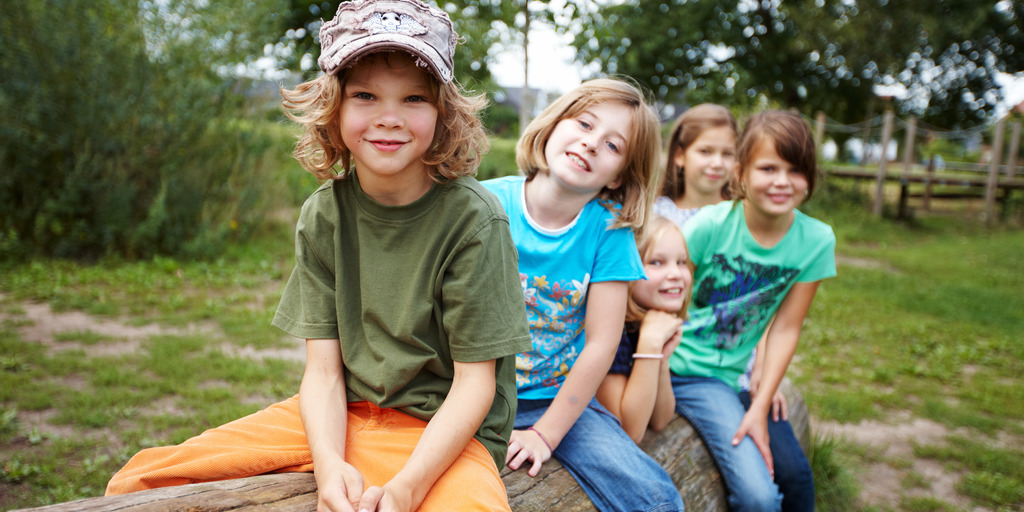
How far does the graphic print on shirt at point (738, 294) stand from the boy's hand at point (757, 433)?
1.04ft

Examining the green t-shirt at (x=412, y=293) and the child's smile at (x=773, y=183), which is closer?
the green t-shirt at (x=412, y=293)

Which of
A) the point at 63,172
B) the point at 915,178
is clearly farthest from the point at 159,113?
the point at 915,178

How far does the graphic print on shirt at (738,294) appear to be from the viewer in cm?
280

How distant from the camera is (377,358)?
172 cm

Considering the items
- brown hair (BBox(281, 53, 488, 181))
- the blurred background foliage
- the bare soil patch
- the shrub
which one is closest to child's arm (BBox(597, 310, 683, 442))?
brown hair (BBox(281, 53, 488, 181))

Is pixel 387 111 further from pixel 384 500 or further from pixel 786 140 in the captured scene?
pixel 786 140

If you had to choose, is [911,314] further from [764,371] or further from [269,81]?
[269,81]

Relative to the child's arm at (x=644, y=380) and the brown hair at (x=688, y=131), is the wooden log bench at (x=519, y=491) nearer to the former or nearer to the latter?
the child's arm at (x=644, y=380)

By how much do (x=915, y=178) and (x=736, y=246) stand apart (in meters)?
14.2

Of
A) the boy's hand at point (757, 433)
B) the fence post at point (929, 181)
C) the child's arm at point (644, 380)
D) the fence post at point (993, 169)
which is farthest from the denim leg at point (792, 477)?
the fence post at point (929, 181)

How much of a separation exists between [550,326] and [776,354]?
1.16 meters

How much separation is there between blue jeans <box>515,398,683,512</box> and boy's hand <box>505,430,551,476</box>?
10 centimetres

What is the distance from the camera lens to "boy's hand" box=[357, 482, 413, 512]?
1.44 m

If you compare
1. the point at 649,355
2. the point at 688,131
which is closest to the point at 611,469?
the point at 649,355
